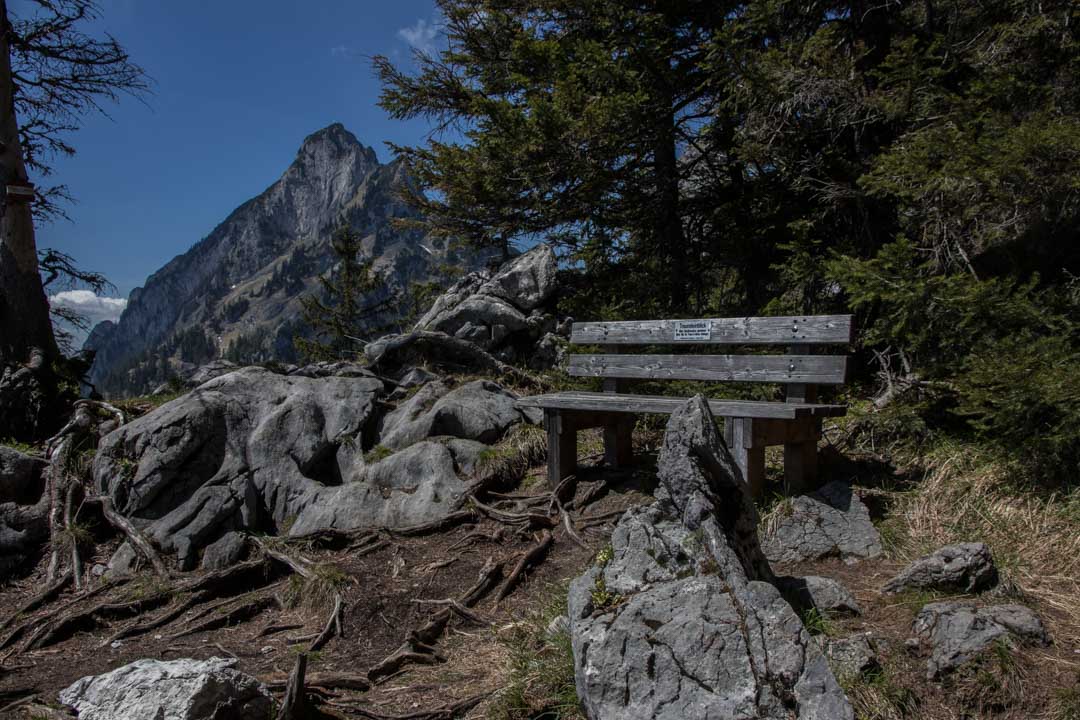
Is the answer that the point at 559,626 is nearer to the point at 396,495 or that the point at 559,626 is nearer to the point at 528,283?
the point at 396,495

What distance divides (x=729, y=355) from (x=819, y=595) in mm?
2714

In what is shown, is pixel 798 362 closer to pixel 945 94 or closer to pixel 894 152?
pixel 894 152

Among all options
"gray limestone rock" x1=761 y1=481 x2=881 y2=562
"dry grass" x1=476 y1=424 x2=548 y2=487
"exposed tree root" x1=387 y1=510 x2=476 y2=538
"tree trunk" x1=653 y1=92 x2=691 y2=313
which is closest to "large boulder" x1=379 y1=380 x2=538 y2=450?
"dry grass" x1=476 y1=424 x2=548 y2=487

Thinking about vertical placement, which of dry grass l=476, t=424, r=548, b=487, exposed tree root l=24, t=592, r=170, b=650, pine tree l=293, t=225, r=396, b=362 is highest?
pine tree l=293, t=225, r=396, b=362

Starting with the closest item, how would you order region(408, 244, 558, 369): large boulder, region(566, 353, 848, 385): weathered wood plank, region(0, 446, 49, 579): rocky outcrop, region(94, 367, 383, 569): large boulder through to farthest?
region(566, 353, 848, 385): weathered wood plank, region(0, 446, 49, 579): rocky outcrop, region(94, 367, 383, 569): large boulder, region(408, 244, 558, 369): large boulder

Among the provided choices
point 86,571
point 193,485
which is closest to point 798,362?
point 193,485

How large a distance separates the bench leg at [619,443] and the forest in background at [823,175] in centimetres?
204

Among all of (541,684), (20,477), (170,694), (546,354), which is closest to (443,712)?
(541,684)

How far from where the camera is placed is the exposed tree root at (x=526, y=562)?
18.6 feet

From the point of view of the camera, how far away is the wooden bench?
570cm

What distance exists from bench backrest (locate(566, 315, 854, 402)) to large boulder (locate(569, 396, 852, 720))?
7.09 feet

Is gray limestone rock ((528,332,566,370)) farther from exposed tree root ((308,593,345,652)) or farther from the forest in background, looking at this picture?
exposed tree root ((308,593,345,652))

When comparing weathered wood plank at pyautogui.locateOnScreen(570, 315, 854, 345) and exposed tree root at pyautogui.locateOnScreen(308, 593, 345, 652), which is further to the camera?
weathered wood plank at pyautogui.locateOnScreen(570, 315, 854, 345)

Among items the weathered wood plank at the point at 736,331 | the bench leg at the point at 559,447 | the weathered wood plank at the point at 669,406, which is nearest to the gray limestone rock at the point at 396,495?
the bench leg at the point at 559,447
